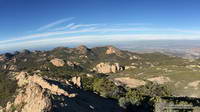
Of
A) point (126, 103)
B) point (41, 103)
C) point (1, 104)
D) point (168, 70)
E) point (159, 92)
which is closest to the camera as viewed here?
point (41, 103)

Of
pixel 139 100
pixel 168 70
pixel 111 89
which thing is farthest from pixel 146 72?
pixel 139 100

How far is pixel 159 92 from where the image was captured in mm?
126812

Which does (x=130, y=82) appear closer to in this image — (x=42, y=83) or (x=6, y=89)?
(x=42, y=83)

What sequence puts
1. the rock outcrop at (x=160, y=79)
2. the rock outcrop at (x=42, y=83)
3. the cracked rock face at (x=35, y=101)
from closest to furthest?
the cracked rock face at (x=35, y=101) → the rock outcrop at (x=42, y=83) → the rock outcrop at (x=160, y=79)

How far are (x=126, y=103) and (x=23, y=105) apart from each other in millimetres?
35986

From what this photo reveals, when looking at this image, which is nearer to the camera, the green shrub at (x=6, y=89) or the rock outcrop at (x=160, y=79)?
the green shrub at (x=6, y=89)

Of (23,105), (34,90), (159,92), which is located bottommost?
(159,92)

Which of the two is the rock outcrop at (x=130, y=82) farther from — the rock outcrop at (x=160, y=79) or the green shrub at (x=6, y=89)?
the green shrub at (x=6, y=89)

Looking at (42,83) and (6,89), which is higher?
(42,83)

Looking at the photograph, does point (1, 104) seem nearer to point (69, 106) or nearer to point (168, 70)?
point (69, 106)

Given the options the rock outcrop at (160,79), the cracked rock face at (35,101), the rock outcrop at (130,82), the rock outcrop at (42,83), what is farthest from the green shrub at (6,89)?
the rock outcrop at (160,79)

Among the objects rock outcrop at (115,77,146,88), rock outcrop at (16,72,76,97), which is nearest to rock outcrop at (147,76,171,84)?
rock outcrop at (115,77,146,88)

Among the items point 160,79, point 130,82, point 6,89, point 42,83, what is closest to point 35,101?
point 42,83

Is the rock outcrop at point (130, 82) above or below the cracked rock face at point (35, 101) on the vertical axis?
below
